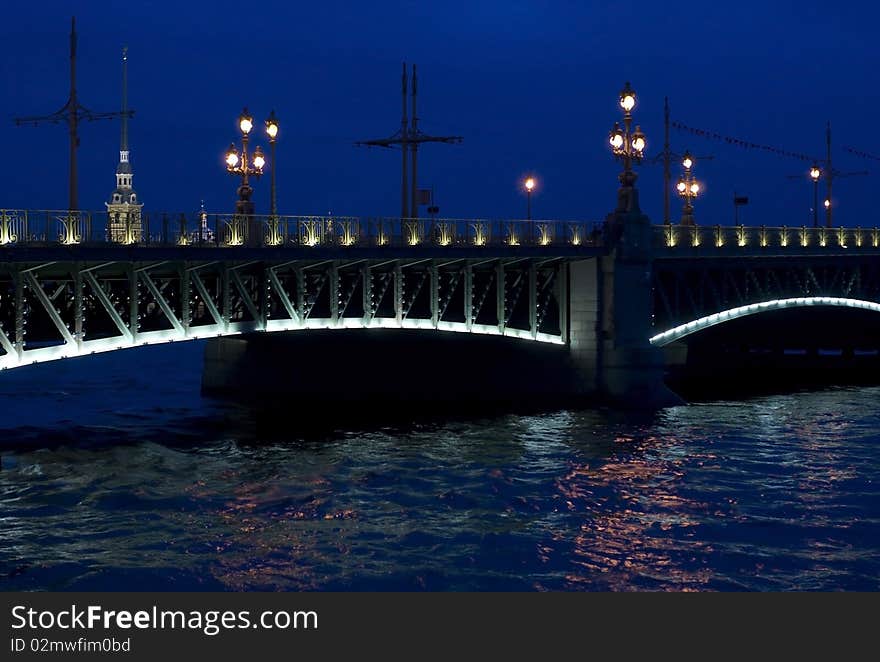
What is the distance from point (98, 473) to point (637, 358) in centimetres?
2478

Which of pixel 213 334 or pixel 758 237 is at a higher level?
pixel 758 237

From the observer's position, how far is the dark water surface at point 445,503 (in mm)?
26156

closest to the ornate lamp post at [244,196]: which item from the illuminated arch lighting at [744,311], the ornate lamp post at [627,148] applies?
the ornate lamp post at [627,148]

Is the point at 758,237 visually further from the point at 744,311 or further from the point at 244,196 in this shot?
the point at 244,196

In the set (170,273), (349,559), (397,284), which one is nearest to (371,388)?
(397,284)

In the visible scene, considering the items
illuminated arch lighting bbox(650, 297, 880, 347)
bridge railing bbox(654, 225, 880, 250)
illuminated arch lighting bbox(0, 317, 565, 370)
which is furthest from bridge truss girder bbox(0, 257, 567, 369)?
bridge railing bbox(654, 225, 880, 250)

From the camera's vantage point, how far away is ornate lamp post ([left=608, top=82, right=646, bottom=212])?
5203 centimetres

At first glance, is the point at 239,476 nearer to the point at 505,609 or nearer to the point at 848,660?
the point at 505,609

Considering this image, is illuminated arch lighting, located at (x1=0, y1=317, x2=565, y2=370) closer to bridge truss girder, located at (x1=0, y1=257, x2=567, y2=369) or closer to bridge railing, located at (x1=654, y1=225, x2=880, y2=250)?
bridge truss girder, located at (x1=0, y1=257, x2=567, y2=369)

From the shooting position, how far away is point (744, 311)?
59938 mm

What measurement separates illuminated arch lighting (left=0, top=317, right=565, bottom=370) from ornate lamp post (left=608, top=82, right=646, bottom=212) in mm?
6693

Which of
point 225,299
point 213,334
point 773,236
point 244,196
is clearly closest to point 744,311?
point 773,236

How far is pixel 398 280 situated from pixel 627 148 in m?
12.1

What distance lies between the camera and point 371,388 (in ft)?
189
